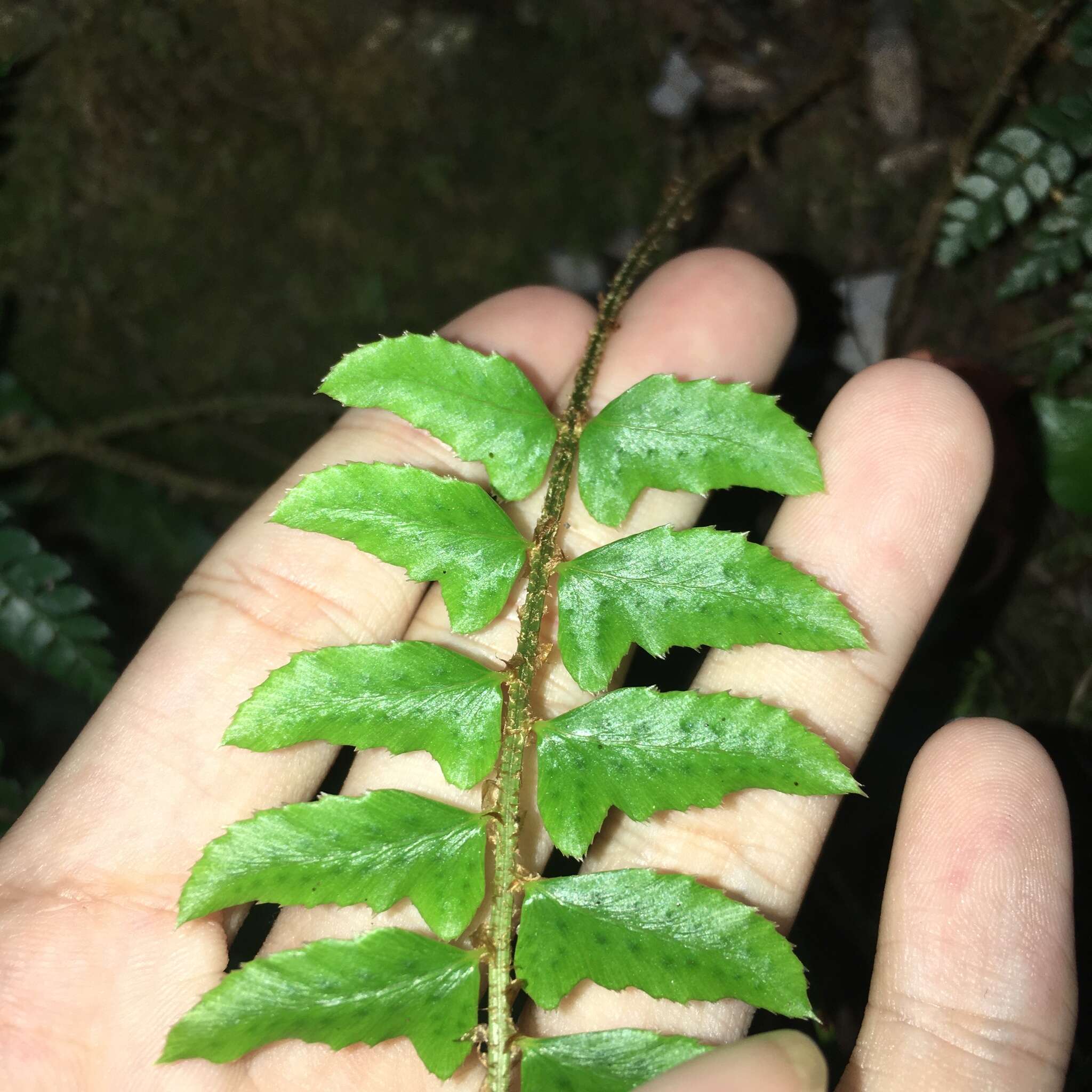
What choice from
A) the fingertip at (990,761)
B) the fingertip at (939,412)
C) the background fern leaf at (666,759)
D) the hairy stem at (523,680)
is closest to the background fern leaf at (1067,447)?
the fingertip at (939,412)

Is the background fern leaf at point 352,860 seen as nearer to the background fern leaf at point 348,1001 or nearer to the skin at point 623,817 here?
the background fern leaf at point 348,1001

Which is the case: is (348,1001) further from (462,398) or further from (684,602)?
(462,398)

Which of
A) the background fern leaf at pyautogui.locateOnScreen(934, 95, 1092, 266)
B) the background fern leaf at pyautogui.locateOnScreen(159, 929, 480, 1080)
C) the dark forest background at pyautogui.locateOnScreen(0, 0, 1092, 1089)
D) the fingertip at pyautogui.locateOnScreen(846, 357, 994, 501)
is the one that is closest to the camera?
the background fern leaf at pyautogui.locateOnScreen(159, 929, 480, 1080)

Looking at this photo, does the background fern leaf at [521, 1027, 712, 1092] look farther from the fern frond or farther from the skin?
the fern frond

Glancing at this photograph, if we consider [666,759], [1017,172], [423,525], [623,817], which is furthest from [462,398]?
[1017,172]

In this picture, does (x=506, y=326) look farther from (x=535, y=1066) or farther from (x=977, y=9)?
(x=977, y=9)

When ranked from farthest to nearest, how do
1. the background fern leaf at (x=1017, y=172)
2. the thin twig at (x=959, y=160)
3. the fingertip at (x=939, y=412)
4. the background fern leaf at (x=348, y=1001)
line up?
the thin twig at (x=959, y=160) → the background fern leaf at (x=1017, y=172) → the fingertip at (x=939, y=412) → the background fern leaf at (x=348, y=1001)

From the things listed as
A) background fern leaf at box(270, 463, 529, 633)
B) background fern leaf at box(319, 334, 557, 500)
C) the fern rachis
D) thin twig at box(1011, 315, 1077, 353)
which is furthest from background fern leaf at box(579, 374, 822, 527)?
thin twig at box(1011, 315, 1077, 353)

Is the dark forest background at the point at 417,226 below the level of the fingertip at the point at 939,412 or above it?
above
